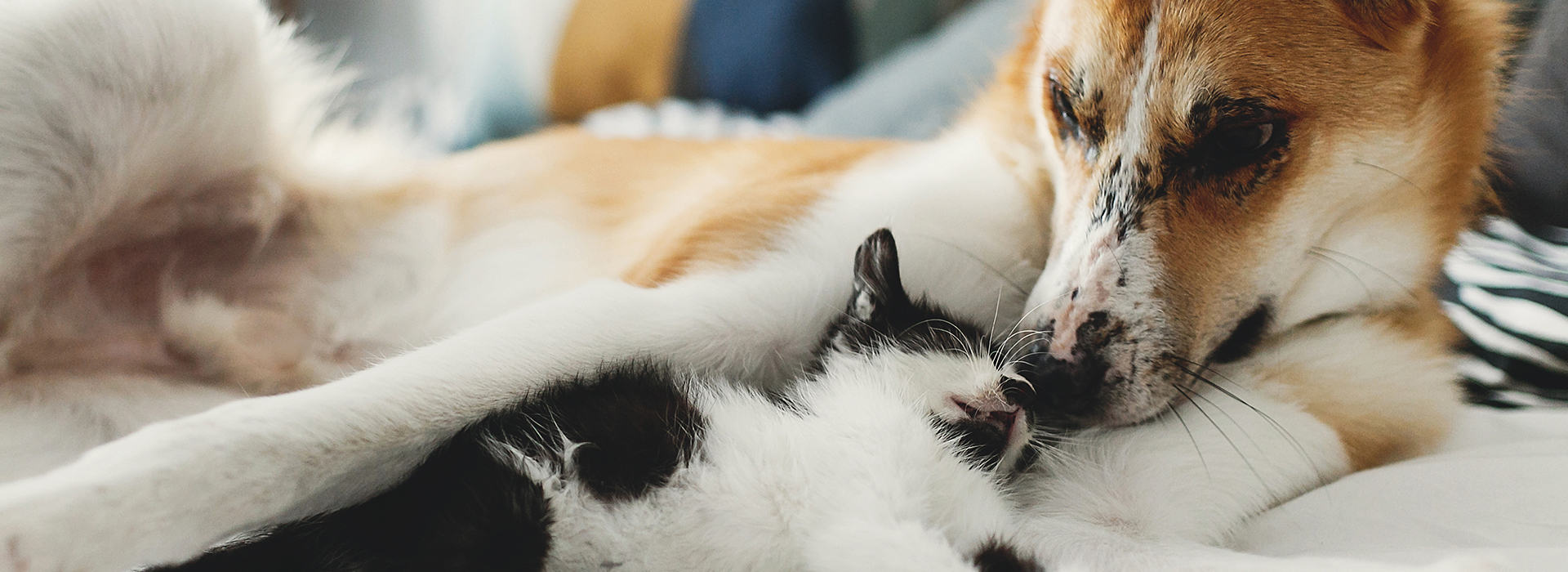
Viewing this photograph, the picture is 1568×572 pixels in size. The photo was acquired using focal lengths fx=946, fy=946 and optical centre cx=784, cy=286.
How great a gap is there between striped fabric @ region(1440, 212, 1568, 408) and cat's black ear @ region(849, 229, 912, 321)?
79cm

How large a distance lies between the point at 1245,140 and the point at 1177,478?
1.17ft

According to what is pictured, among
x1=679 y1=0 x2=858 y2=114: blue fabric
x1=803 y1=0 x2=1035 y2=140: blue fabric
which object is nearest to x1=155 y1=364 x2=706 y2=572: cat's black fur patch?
x1=803 y1=0 x2=1035 y2=140: blue fabric

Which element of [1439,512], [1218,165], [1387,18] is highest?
[1387,18]

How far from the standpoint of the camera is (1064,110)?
1.13 meters

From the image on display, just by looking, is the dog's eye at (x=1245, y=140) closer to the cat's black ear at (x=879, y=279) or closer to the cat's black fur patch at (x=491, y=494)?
the cat's black ear at (x=879, y=279)

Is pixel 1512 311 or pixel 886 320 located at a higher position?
pixel 886 320

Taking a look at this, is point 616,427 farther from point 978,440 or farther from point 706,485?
point 978,440

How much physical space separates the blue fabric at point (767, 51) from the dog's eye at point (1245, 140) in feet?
5.07

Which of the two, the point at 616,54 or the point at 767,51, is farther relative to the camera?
the point at 616,54

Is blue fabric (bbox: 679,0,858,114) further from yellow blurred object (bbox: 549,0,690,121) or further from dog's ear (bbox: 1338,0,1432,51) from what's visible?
dog's ear (bbox: 1338,0,1432,51)

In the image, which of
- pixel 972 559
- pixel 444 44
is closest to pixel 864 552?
pixel 972 559

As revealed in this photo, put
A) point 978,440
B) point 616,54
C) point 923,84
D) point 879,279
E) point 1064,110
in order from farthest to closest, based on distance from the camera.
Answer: point 616,54 → point 923,84 → point 1064,110 → point 879,279 → point 978,440

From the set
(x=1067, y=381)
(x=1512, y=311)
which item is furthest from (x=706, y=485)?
(x=1512, y=311)

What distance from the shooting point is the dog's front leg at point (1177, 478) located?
0.90 metres
